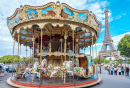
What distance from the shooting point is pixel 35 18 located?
8688 mm

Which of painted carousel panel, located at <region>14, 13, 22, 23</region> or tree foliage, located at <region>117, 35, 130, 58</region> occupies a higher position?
painted carousel panel, located at <region>14, 13, 22, 23</region>

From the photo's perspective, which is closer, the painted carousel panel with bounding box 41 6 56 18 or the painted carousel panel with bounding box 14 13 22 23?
the painted carousel panel with bounding box 41 6 56 18

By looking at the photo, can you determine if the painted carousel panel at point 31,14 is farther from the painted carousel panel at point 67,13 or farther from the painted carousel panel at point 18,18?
the painted carousel panel at point 67,13

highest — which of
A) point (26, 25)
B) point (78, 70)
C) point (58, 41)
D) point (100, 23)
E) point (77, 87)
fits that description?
point (100, 23)

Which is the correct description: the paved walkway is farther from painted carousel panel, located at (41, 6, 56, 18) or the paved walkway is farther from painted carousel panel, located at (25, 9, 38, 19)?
painted carousel panel, located at (25, 9, 38, 19)

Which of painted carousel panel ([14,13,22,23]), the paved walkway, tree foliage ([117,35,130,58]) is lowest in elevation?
the paved walkway

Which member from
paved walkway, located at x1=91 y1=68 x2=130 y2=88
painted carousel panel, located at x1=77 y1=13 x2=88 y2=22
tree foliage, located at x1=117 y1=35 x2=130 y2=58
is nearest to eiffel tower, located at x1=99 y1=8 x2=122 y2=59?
tree foliage, located at x1=117 y1=35 x2=130 y2=58

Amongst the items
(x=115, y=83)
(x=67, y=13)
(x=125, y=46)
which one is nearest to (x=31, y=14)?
(x=67, y=13)

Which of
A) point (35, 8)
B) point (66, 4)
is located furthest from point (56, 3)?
point (35, 8)

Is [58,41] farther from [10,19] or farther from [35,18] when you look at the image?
[10,19]

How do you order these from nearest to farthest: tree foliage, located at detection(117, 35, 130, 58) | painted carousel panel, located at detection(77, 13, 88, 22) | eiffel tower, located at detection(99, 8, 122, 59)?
painted carousel panel, located at detection(77, 13, 88, 22) → tree foliage, located at detection(117, 35, 130, 58) → eiffel tower, located at detection(99, 8, 122, 59)

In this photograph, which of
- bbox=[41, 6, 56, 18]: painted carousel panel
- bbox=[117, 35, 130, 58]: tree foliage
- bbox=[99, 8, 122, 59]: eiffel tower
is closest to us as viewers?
bbox=[41, 6, 56, 18]: painted carousel panel

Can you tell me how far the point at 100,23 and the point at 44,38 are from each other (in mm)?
7083

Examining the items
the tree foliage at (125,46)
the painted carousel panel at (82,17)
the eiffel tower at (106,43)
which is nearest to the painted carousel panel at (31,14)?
the painted carousel panel at (82,17)
